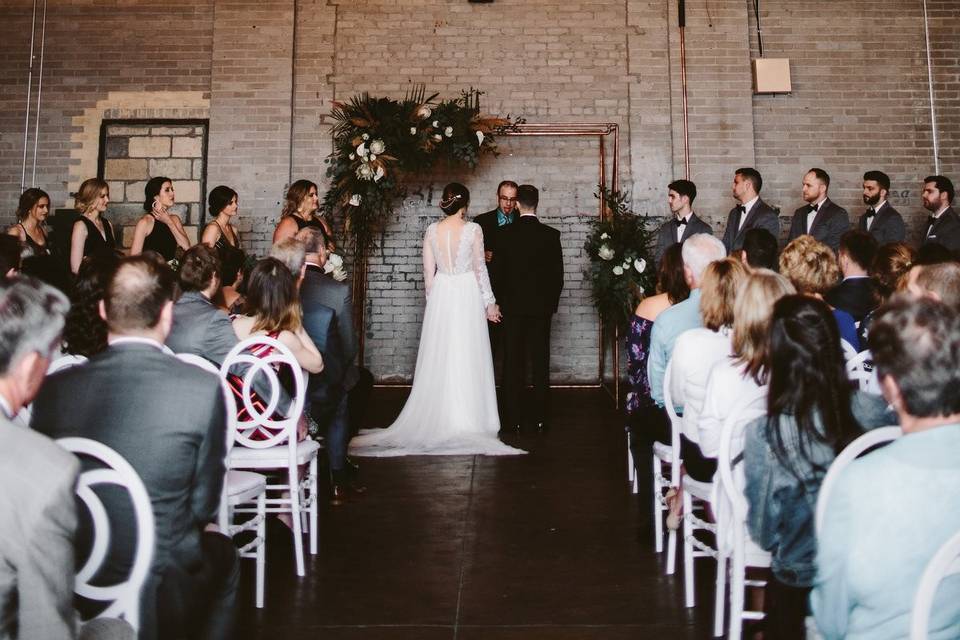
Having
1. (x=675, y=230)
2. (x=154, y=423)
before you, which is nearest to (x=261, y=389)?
(x=154, y=423)

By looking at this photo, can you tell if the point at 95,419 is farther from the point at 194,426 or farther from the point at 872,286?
the point at 872,286

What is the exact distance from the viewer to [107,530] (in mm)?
1760

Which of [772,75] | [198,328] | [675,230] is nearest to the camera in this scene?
[198,328]

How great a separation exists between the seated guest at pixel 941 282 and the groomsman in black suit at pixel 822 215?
4.07 m

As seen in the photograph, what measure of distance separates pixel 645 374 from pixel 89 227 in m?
4.40

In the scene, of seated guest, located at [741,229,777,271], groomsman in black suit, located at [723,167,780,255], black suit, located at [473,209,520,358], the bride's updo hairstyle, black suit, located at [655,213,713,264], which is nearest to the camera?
seated guest, located at [741,229,777,271]

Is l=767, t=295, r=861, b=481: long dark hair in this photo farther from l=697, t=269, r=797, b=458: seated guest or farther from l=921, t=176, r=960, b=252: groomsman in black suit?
l=921, t=176, r=960, b=252: groomsman in black suit

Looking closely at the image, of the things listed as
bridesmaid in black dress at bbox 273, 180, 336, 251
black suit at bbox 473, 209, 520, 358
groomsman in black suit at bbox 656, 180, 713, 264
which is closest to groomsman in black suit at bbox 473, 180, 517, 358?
black suit at bbox 473, 209, 520, 358

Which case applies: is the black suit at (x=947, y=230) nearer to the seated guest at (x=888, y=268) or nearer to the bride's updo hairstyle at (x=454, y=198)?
the seated guest at (x=888, y=268)

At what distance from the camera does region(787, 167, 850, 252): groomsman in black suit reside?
707 cm

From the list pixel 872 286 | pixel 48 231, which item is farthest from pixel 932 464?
pixel 48 231

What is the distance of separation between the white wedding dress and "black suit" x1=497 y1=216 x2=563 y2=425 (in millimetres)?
191

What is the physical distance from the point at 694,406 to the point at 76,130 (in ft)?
24.4

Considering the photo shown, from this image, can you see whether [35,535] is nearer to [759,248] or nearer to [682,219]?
[759,248]
